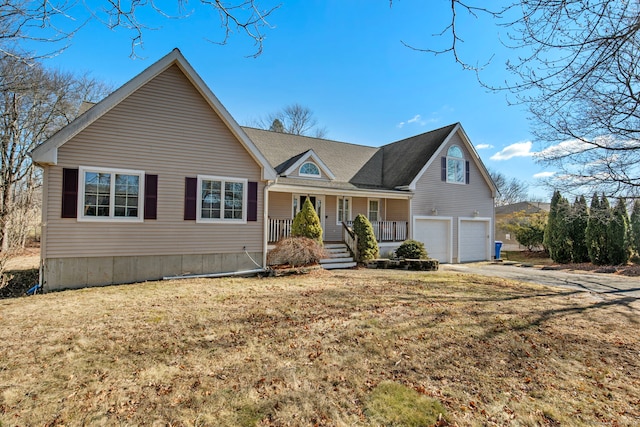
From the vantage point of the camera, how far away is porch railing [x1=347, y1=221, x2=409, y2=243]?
48.2ft

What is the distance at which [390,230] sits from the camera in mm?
15016

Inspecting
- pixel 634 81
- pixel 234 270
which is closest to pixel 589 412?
pixel 634 81

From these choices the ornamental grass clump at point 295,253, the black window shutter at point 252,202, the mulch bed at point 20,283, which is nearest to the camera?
the mulch bed at point 20,283

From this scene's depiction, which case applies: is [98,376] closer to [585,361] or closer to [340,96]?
[585,361]

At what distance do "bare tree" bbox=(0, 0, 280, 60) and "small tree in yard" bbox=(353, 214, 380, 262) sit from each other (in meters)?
9.76

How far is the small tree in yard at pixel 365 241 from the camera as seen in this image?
1285 cm

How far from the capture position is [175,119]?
31.4 ft

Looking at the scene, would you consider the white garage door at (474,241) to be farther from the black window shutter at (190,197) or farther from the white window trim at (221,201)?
the black window shutter at (190,197)

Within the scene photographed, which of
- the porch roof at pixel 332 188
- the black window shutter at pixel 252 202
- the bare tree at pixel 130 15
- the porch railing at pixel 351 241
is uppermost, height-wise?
the bare tree at pixel 130 15

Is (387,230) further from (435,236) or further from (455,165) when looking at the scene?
(455,165)

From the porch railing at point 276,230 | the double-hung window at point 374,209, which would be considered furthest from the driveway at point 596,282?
the porch railing at point 276,230

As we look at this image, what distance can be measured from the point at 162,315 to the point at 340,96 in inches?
618

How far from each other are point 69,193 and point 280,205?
7.69m

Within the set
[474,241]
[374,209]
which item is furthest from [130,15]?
[474,241]
